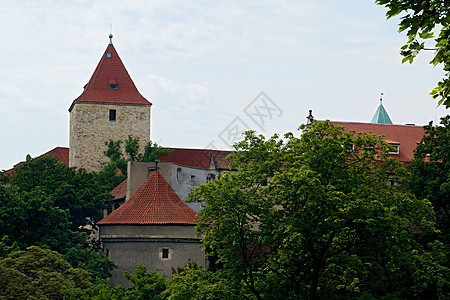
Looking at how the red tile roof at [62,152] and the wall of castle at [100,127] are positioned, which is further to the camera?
the red tile roof at [62,152]

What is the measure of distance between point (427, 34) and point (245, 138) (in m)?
19.4

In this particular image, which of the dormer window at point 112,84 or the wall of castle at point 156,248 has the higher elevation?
the dormer window at point 112,84

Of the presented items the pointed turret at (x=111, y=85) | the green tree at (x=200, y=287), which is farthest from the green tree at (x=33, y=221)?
the pointed turret at (x=111, y=85)

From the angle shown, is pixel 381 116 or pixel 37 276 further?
pixel 381 116

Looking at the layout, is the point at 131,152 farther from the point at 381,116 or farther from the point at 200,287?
the point at 200,287

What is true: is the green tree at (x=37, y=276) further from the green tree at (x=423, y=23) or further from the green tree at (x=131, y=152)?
the green tree at (x=131, y=152)

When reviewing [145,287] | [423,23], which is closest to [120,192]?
[145,287]

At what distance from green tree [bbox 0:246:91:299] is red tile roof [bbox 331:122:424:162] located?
28.7 metres

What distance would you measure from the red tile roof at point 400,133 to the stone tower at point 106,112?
79.3 ft

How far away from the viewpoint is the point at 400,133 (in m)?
57.8

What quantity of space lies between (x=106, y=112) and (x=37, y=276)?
43767mm

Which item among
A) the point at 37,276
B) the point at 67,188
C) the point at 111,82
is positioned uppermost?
the point at 111,82

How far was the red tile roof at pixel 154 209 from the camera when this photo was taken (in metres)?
36.1

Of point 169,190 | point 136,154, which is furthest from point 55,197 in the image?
point 136,154
